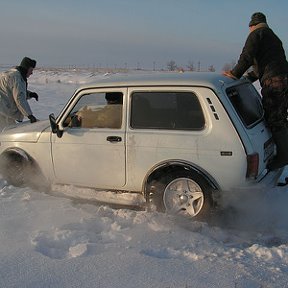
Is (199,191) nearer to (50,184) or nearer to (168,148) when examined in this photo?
(168,148)

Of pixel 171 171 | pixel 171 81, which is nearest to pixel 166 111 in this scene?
pixel 171 81

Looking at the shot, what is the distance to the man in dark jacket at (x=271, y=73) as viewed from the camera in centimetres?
504

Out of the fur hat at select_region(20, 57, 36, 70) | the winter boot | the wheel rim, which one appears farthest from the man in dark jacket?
the fur hat at select_region(20, 57, 36, 70)

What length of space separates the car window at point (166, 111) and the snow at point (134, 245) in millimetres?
992

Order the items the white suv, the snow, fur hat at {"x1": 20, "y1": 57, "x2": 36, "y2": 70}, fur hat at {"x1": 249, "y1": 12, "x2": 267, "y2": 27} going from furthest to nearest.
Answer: fur hat at {"x1": 20, "y1": 57, "x2": 36, "y2": 70} < fur hat at {"x1": 249, "y1": 12, "x2": 267, "y2": 27} < the white suv < the snow

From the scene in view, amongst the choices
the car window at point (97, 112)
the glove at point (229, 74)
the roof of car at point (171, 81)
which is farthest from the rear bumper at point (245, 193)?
the car window at point (97, 112)

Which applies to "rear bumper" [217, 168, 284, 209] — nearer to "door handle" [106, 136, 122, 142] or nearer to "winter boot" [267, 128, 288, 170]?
"winter boot" [267, 128, 288, 170]

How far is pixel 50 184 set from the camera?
5.64 metres

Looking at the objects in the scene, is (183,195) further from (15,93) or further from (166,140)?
(15,93)

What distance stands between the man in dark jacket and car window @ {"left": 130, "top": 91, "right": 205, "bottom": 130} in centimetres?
88

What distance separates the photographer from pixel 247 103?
4918 mm

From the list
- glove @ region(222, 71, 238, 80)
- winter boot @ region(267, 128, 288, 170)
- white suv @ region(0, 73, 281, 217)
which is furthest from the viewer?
glove @ region(222, 71, 238, 80)

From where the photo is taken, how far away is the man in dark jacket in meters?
5.04

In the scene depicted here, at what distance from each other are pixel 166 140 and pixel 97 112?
1.02m
